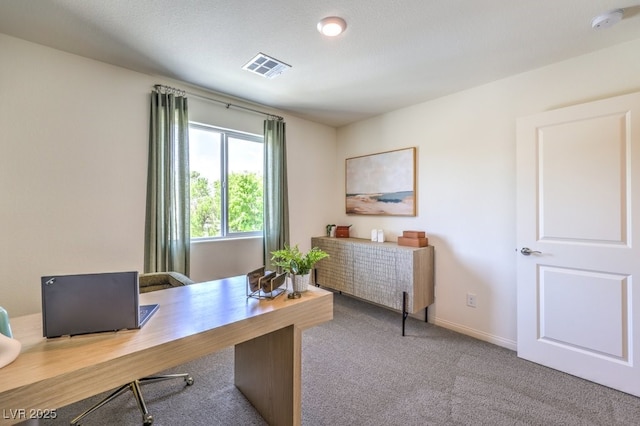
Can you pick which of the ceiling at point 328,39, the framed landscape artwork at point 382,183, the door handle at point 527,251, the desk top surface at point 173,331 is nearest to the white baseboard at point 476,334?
the door handle at point 527,251

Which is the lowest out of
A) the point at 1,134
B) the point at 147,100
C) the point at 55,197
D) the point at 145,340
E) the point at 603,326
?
the point at 603,326

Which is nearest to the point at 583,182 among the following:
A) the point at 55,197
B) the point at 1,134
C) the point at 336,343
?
the point at 336,343

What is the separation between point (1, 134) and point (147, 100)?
1.03 metres

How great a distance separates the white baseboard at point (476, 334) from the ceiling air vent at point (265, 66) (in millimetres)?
3052

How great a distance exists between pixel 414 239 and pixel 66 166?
10.8 feet

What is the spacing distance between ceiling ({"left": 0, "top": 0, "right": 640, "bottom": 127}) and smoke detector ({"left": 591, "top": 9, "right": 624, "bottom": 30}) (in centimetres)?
3

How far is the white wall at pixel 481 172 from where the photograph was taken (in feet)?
7.23

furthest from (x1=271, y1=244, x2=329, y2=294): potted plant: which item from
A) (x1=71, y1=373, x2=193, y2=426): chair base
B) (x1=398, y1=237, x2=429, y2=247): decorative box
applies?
(x1=398, y1=237, x2=429, y2=247): decorative box

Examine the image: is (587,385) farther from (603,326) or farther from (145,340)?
(145,340)

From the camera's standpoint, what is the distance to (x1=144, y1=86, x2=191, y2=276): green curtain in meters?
2.53

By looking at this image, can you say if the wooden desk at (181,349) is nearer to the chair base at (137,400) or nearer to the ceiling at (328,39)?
the chair base at (137,400)

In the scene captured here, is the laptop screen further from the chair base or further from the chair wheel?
the chair wheel

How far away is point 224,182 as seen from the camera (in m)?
3.12

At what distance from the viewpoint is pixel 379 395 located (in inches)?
74.7
